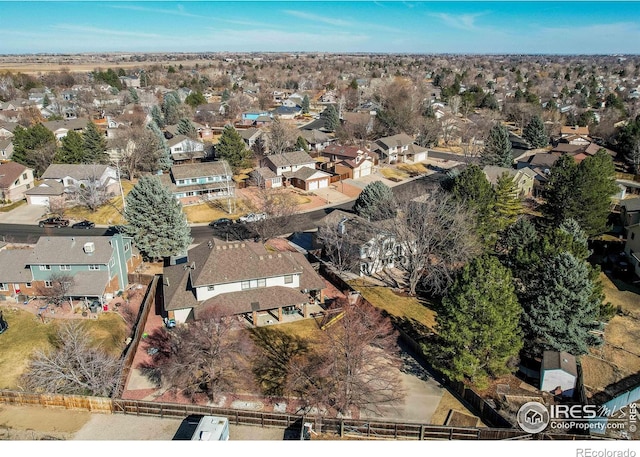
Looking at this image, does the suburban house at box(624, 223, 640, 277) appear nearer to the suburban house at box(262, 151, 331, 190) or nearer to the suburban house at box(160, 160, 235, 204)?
the suburban house at box(262, 151, 331, 190)

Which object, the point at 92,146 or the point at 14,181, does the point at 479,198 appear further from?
the point at 14,181

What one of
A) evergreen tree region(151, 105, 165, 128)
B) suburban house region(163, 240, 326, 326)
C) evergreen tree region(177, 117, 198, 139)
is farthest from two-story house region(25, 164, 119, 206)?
evergreen tree region(151, 105, 165, 128)

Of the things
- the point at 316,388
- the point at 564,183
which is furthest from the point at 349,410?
the point at 564,183

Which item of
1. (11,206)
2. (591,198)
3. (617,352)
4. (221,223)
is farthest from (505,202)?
(11,206)

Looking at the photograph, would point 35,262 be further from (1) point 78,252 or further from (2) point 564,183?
(2) point 564,183

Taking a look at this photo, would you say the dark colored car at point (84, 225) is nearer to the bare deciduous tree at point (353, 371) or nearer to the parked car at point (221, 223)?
the parked car at point (221, 223)
